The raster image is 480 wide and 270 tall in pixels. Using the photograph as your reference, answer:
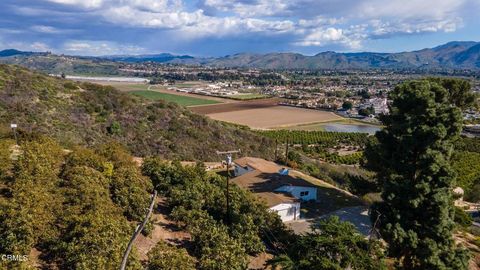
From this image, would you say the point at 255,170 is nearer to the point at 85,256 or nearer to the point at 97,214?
the point at 97,214

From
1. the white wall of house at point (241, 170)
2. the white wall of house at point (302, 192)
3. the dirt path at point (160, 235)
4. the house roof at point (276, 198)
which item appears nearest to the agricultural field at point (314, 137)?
the white wall of house at point (241, 170)

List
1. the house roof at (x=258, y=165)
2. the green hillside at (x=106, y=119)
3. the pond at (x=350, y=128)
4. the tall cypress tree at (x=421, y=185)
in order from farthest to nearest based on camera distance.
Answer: the pond at (x=350, y=128) → the green hillside at (x=106, y=119) → the house roof at (x=258, y=165) → the tall cypress tree at (x=421, y=185)

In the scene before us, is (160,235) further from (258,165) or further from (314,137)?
(314,137)

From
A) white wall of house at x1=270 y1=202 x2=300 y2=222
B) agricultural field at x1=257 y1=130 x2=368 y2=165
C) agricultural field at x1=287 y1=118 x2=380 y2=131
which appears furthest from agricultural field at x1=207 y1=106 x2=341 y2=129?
white wall of house at x1=270 y1=202 x2=300 y2=222

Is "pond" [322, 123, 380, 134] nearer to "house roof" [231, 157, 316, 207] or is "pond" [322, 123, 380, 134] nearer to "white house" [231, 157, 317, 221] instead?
"white house" [231, 157, 317, 221]

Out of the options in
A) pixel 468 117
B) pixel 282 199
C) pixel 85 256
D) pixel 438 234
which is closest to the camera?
pixel 85 256

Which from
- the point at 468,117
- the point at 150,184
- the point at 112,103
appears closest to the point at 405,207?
the point at 150,184

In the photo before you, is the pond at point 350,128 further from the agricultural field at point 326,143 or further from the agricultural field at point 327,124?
the agricultural field at point 326,143
